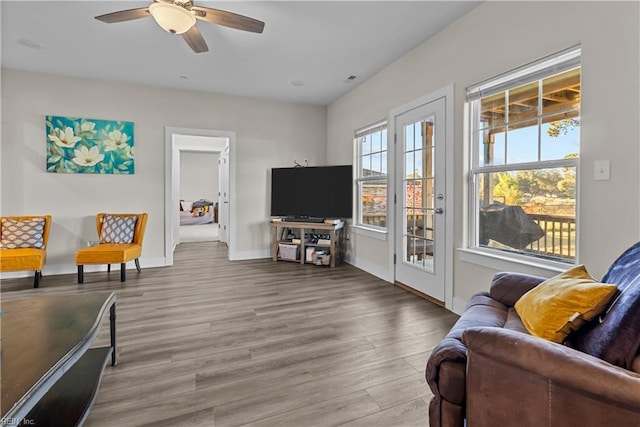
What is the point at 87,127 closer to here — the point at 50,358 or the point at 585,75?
the point at 50,358

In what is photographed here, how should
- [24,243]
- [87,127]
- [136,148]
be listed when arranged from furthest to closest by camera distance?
[136,148] → [87,127] → [24,243]

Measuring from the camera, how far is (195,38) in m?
2.72

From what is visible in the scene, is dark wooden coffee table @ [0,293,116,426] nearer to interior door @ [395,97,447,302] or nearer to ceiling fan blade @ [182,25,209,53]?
ceiling fan blade @ [182,25,209,53]

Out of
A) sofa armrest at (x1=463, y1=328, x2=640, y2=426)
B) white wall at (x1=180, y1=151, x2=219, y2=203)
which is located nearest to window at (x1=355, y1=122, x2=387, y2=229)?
sofa armrest at (x1=463, y1=328, x2=640, y2=426)

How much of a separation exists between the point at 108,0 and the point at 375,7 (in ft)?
7.47

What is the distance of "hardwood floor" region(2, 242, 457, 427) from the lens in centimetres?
159

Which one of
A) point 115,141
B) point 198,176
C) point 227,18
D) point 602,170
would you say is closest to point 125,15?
point 227,18

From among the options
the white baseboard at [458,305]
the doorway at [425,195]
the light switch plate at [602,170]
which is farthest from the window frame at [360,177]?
the light switch plate at [602,170]

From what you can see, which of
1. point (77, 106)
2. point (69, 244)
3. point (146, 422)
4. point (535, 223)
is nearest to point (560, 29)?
point (535, 223)

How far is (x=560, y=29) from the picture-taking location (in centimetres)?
210

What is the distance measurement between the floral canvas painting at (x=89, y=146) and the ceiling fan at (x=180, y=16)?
8.05 feet

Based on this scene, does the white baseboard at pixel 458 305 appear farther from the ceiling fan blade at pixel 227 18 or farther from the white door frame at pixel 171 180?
the white door frame at pixel 171 180

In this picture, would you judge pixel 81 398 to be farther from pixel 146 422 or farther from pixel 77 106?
pixel 77 106

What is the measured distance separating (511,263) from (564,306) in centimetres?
126
